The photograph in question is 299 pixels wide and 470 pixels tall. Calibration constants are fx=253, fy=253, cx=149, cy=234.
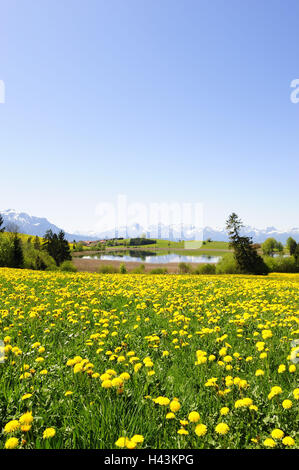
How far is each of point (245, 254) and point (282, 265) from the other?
11645 mm

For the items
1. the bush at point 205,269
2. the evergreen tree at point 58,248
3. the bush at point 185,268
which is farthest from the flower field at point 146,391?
the evergreen tree at point 58,248

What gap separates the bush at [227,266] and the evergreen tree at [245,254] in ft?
3.58

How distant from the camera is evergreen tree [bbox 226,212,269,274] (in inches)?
2181

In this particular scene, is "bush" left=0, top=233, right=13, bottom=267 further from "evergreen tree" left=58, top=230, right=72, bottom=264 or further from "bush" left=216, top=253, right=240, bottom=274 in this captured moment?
"bush" left=216, top=253, right=240, bottom=274

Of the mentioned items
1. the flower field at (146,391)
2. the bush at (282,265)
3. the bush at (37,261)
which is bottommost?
the bush at (282,265)

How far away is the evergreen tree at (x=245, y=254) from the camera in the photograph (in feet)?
182

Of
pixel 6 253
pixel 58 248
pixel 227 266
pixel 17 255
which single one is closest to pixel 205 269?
pixel 227 266

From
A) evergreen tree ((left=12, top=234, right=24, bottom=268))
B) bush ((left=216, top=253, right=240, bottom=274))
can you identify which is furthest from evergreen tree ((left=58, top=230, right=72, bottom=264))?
bush ((left=216, top=253, right=240, bottom=274))

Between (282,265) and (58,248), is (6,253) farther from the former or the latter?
(282,265)

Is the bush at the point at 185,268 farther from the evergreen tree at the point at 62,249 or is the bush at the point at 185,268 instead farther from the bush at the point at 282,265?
the evergreen tree at the point at 62,249

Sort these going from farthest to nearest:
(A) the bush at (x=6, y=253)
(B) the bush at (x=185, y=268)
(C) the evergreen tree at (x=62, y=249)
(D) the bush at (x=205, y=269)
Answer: (C) the evergreen tree at (x=62, y=249) < (D) the bush at (x=205, y=269) < (B) the bush at (x=185, y=268) < (A) the bush at (x=6, y=253)
